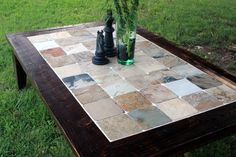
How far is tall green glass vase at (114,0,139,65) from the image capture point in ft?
5.48

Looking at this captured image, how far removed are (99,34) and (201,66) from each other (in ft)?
1.80

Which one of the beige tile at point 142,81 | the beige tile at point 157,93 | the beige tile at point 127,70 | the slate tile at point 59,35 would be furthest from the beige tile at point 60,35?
the beige tile at point 157,93

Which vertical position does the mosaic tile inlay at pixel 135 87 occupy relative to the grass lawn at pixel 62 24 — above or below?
above

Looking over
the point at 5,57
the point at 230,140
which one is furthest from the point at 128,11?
the point at 5,57

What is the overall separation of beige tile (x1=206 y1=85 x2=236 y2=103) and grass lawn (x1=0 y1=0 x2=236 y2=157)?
494 millimetres

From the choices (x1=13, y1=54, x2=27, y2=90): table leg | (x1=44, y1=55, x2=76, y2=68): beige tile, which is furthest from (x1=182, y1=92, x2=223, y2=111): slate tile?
(x1=13, y1=54, x2=27, y2=90): table leg

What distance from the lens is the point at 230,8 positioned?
4391mm

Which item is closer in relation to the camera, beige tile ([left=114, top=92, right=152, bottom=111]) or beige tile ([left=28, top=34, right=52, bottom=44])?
beige tile ([left=114, top=92, right=152, bottom=111])

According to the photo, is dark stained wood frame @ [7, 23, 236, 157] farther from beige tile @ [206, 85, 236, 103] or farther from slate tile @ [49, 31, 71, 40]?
slate tile @ [49, 31, 71, 40]

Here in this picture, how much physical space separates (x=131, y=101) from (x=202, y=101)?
0.30 metres

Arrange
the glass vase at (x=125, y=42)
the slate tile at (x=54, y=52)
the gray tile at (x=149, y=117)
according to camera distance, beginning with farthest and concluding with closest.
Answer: the slate tile at (x=54, y=52), the glass vase at (x=125, y=42), the gray tile at (x=149, y=117)

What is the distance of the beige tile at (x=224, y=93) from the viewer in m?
1.54

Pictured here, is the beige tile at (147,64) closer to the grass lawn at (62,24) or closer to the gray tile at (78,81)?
the gray tile at (78,81)

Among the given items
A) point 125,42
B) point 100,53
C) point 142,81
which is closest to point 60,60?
point 100,53
